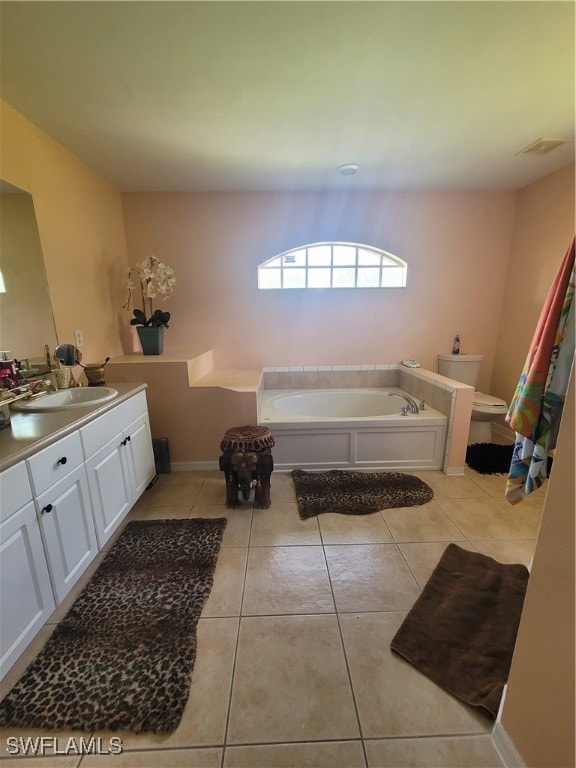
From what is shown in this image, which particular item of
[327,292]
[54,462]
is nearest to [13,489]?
[54,462]

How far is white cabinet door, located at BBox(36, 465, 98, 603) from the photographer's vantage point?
1212 mm

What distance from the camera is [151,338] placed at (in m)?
2.62

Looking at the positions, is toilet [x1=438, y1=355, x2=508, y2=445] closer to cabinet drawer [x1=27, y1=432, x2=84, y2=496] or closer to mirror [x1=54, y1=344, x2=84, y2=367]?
cabinet drawer [x1=27, y1=432, x2=84, y2=496]

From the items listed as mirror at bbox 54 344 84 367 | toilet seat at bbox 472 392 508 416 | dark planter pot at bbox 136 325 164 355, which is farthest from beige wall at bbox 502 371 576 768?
dark planter pot at bbox 136 325 164 355

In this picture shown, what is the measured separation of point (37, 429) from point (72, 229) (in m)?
1.59

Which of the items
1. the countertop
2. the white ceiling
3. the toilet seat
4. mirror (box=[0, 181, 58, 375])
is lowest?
the toilet seat

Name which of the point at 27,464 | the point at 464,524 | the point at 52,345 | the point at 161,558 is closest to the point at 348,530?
the point at 464,524

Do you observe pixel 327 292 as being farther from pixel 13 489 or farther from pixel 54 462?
pixel 13 489

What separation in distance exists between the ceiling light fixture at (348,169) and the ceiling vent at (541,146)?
45.0 inches

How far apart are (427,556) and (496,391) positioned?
7.49 ft

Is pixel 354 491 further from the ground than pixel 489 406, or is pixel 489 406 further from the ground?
pixel 489 406

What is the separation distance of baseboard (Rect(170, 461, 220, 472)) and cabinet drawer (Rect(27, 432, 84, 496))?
122 centimetres

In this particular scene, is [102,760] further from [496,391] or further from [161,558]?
[496,391]

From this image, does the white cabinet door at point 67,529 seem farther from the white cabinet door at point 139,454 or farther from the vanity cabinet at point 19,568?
the white cabinet door at point 139,454
